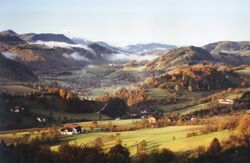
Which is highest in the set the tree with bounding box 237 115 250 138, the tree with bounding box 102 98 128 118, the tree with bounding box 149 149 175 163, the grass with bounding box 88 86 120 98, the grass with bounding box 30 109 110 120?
the tree with bounding box 237 115 250 138

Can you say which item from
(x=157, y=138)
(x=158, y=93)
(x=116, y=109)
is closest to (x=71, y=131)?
(x=157, y=138)

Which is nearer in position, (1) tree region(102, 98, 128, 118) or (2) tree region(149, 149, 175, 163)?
(2) tree region(149, 149, 175, 163)

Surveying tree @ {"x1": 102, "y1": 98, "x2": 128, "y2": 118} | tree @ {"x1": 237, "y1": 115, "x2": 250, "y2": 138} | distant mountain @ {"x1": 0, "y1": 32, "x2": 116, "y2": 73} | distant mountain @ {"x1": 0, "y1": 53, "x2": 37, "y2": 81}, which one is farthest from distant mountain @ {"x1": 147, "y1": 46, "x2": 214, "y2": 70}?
tree @ {"x1": 237, "y1": 115, "x2": 250, "y2": 138}

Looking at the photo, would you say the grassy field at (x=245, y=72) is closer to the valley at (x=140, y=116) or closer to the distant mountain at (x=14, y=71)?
the valley at (x=140, y=116)

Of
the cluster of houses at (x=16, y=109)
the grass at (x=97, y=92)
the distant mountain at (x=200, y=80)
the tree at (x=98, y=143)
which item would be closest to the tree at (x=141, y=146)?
the tree at (x=98, y=143)

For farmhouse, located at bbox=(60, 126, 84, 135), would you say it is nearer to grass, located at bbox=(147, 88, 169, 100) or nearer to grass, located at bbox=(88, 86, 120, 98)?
grass, located at bbox=(147, 88, 169, 100)

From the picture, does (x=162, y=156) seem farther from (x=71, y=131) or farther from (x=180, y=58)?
(x=180, y=58)

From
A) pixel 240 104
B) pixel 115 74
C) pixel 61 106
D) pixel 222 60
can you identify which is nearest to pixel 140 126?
pixel 61 106

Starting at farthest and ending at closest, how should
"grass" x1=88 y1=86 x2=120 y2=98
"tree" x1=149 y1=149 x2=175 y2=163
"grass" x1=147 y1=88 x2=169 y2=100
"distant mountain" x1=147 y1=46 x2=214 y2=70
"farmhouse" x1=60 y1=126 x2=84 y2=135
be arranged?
"distant mountain" x1=147 y1=46 x2=214 y2=70, "grass" x1=88 y1=86 x2=120 y2=98, "grass" x1=147 y1=88 x2=169 y2=100, "farmhouse" x1=60 y1=126 x2=84 y2=135, "tree" x1=149 y1=149 x2=175 y2=163
